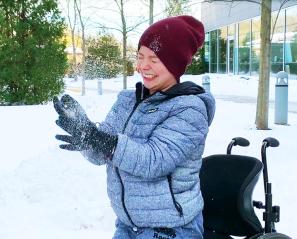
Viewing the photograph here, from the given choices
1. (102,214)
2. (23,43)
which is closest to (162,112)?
(102,214)

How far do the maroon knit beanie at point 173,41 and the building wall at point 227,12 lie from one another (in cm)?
2670

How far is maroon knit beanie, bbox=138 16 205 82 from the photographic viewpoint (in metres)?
1.76

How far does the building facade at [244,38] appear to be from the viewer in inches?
1089

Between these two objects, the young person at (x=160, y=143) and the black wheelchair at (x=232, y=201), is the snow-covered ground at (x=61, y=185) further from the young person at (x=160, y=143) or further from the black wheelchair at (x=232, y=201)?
the young person at (x=160, y=143)

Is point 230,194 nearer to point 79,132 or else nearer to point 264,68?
point 79,132

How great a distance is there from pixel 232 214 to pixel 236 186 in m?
0.14

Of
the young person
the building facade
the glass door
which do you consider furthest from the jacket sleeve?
the glass door

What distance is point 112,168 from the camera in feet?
5.81

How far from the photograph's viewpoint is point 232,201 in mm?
2543

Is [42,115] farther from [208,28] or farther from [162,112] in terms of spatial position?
[208,28]

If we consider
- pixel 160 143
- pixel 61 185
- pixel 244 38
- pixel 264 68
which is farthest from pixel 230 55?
pixel 160 143

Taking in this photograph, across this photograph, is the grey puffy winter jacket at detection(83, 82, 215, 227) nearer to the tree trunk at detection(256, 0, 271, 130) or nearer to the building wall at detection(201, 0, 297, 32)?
the tree trunk at detection(256, 0, 271, 130)

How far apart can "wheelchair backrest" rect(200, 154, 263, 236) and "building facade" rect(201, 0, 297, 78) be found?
20393mm

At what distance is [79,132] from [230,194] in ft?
4.01
